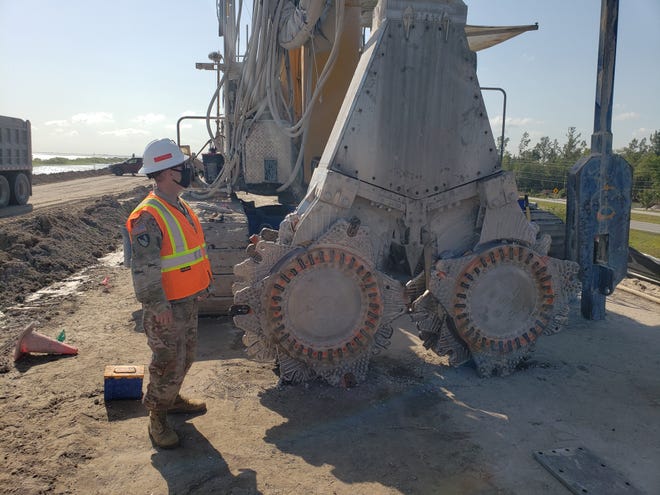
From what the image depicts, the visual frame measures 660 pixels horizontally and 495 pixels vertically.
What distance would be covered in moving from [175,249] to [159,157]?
621mm

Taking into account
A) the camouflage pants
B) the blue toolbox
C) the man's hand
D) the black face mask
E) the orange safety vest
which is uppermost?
the black face mask

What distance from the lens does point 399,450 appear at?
344 centimetres

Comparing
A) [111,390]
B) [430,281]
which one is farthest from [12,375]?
[430,281]

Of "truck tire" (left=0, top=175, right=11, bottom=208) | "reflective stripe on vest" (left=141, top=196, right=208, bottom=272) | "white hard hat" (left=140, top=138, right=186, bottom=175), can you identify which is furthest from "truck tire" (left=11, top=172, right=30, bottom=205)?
"reflective stripe on vest" (left=141, top=196, right=208, bottom=272)

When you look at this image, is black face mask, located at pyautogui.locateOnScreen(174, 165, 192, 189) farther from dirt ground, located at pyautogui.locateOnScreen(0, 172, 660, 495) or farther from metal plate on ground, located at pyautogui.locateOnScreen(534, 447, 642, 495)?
metal plate on ground, located at pyautogui.locateOnScreen(534, 447, 642, 495)

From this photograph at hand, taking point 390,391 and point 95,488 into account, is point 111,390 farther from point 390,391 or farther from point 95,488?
point 390,391

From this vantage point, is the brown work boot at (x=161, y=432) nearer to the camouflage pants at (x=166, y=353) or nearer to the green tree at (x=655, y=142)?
the camouflage pants at (x=166, y=353)

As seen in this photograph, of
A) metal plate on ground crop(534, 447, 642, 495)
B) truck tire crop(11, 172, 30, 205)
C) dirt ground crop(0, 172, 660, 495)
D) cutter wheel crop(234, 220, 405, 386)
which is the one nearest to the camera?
metal plate on ground crop(534, 447, 642, 495)

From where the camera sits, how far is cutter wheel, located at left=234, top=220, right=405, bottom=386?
4195 millimetres

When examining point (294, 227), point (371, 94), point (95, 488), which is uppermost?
point (371, 94)

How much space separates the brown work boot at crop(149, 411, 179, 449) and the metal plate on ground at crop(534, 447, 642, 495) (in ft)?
7.50

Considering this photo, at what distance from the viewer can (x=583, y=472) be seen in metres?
3.19

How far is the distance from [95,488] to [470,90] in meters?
3.95

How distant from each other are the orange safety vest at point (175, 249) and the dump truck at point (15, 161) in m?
14.7
